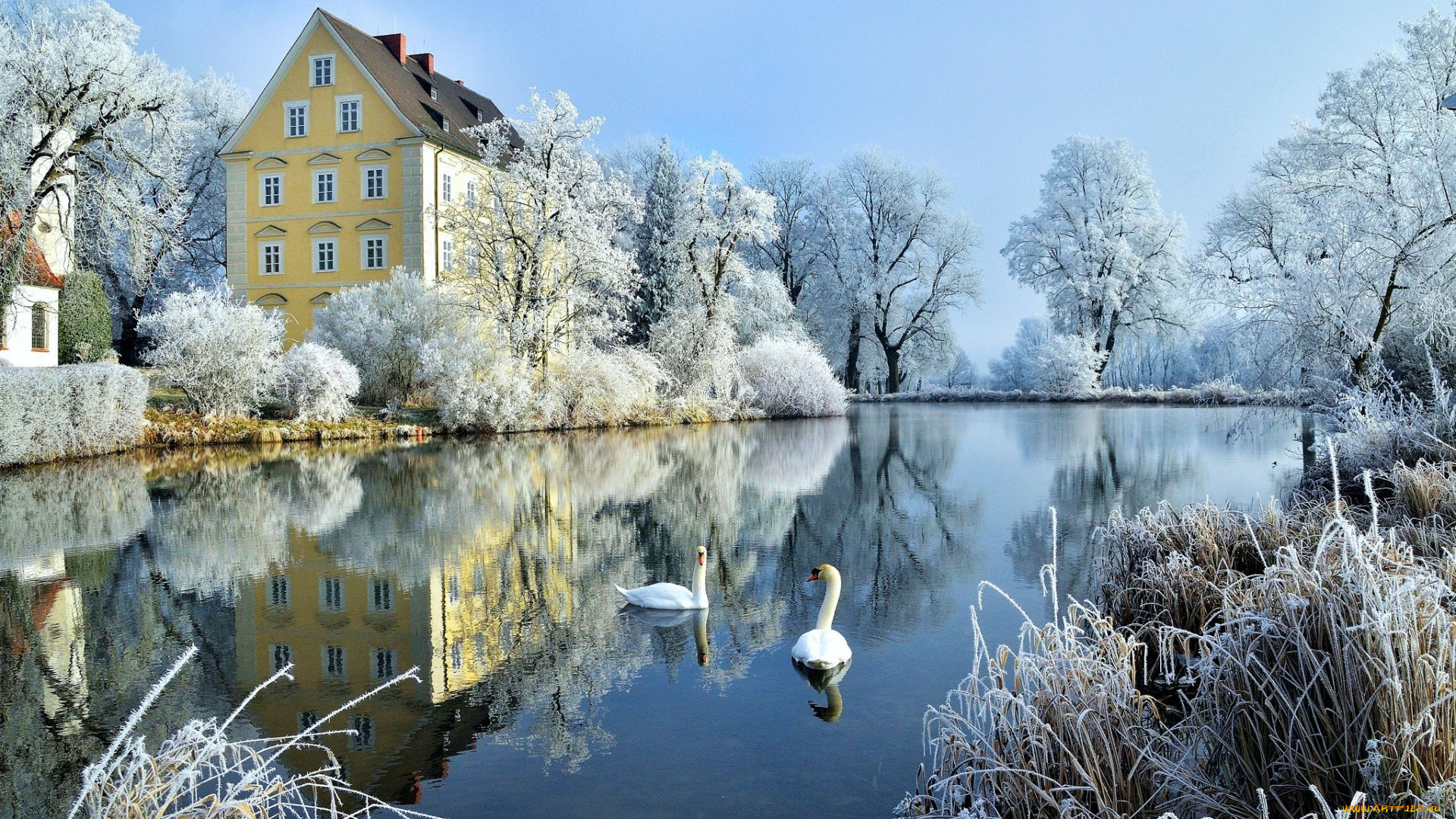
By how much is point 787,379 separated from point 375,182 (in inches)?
627

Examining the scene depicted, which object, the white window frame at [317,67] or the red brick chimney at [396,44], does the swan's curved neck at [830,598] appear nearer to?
the white window frame at [317,67]

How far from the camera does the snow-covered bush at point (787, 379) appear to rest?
35250 millimetres

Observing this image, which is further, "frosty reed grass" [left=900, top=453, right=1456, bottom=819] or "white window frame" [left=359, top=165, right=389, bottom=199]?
"white window frame" [left=359, top=165, right=389, bottom=199]

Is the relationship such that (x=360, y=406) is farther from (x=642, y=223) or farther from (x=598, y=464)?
(x=642, y=223)

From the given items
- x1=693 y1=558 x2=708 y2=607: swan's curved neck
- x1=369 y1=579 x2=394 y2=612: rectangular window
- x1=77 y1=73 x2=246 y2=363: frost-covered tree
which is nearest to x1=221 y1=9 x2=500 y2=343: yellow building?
x1=77 y1=73 x2=246 y2=363: frost-covered tree

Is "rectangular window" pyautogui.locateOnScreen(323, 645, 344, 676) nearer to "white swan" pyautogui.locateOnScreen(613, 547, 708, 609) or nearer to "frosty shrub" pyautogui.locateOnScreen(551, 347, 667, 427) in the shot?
"white swan" pyautogui.locateOnScreen(613, 547, 708, 609)

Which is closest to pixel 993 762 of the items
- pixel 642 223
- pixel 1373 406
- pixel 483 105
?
pixel 1373 406

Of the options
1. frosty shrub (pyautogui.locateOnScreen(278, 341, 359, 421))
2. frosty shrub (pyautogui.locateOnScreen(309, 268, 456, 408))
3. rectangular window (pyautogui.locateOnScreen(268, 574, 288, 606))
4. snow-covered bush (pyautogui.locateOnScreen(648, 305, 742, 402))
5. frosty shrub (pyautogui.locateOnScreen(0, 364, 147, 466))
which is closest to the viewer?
rectangular window (pyautogui.locateOnScreen(268, 574, 288, 606))

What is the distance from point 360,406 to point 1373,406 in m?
23.4

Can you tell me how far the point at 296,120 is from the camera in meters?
34.6

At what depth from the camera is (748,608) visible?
798cm

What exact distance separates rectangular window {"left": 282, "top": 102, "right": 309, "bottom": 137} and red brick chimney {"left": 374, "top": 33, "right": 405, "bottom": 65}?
4820 millimetres

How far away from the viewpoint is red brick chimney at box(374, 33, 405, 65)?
37.8m

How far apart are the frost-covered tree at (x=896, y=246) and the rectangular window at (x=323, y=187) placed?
78.4 ft
